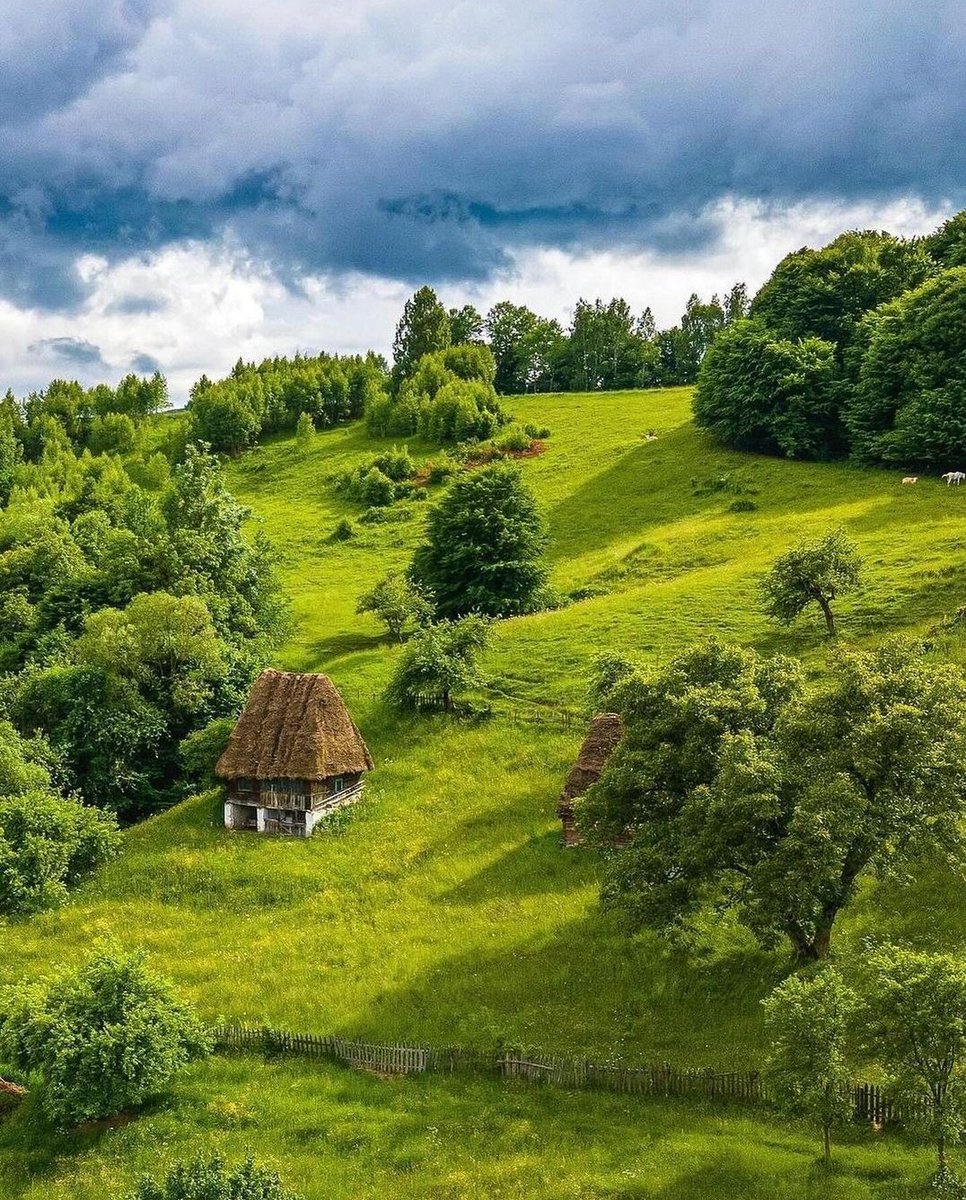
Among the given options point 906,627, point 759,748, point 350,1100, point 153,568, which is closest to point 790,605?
point 906,627

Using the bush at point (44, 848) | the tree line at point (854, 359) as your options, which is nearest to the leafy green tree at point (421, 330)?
the tree line at point (854, 359)

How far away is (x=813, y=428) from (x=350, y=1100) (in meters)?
71.1

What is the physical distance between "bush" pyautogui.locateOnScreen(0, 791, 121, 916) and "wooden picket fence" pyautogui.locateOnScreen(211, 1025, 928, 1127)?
12968mm

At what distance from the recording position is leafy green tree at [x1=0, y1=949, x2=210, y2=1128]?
2508 cm

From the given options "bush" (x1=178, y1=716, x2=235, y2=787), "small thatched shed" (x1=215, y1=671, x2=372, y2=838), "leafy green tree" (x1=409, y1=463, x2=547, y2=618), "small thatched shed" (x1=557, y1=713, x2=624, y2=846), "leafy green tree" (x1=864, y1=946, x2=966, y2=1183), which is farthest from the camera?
"leafy green tree" (x1=409, y1=463, x2=547, y2=618)

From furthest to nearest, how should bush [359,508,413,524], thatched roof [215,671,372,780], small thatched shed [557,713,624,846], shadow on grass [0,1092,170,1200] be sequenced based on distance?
bush [359,508,413,524]
thatched roof [215,671,372,780]
small thatched shed [557,713,624,846]
shadow on grass [0,1092,170,1200]

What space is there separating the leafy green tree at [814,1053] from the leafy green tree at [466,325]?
459 ft

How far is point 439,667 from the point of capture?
161 ft

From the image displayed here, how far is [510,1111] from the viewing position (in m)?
24.4

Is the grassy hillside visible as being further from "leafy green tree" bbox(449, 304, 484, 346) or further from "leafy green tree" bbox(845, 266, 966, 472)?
"leafy green tree" bbox(449, 304, 484, 346)

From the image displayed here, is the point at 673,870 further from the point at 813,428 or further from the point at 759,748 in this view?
the point at 813,428

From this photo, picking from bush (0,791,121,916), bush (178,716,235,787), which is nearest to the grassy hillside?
bush (0,791,121,916)

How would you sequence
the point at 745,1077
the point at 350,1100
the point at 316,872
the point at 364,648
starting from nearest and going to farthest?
the point at 745,1077
the point at 350,1100
the point at 316,872
the point at 364,648

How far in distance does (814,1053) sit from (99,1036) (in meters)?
17.0
